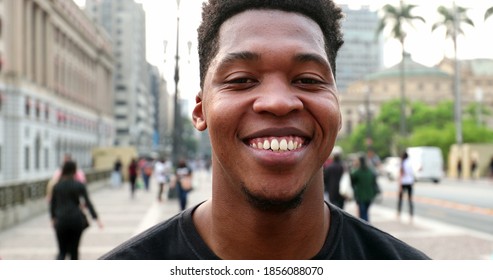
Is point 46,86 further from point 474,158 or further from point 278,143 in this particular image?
point 278,143

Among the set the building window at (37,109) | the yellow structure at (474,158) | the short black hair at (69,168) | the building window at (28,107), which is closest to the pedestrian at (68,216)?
the short black hair at (69,168)

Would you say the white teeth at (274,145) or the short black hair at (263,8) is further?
the short black hair at (263,8)

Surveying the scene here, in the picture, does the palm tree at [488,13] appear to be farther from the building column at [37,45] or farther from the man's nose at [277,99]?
the building column at [37,45]

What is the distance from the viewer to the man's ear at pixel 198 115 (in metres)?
1.46

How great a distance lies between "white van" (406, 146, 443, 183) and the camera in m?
27.6

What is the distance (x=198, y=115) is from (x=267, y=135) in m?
0.31

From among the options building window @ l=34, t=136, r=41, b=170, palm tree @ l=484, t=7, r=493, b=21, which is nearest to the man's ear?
palm tree @ l=484, t=7, r=493, b=21

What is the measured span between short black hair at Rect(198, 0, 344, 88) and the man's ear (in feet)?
0.19

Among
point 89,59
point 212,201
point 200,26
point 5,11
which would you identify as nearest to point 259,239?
point 212,201

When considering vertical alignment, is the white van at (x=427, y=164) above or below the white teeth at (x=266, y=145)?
below

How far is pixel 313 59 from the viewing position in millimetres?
1313

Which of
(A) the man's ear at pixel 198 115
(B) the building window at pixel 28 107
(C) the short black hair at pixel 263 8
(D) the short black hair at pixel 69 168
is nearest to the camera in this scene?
(C) the short black hair at pixel 263 8

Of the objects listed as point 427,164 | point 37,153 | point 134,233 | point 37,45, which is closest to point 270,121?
point 134,233

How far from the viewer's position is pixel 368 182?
1087 cm
